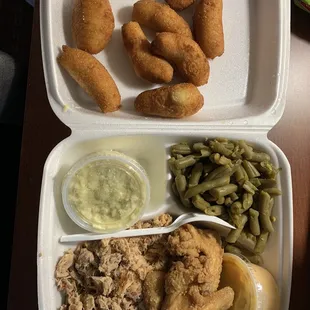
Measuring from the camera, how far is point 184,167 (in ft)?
4.15

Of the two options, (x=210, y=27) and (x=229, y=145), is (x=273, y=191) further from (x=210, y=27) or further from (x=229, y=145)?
(x=210, y=27)

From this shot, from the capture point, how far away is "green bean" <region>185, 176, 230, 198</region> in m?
1.22

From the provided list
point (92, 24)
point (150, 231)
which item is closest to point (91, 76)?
point (92, 24)

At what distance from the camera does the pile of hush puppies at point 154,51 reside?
4.13ft

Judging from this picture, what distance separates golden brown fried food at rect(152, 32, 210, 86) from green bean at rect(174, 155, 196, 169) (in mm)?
238

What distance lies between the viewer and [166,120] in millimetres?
1280

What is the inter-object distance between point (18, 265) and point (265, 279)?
72cm

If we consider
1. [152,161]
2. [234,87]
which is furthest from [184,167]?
[234,87]

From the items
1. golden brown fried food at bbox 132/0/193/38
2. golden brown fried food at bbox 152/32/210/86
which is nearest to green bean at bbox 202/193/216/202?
golden brown fried food at bbox 152/32/210/86

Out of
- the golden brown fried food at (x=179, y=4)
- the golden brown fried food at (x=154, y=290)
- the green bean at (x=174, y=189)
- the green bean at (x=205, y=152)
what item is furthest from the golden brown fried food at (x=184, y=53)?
the golden brown fried food at (x=154, y=290)

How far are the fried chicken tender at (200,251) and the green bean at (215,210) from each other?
0.06 metres

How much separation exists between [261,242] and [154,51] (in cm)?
64

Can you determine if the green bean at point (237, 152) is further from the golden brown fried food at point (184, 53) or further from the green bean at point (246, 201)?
the golden brown fried food at point (184, 53)

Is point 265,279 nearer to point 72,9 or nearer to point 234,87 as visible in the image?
point 234,87
